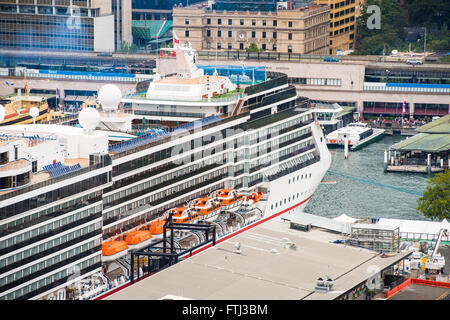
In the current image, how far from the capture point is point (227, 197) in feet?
169

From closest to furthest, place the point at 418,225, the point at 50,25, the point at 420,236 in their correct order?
1. the point at 420,236
2. the point at 418,225
3. the point at 50,25

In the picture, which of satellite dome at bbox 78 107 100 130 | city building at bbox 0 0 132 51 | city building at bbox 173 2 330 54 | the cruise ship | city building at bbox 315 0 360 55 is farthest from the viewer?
city building at bbox 315 0 360 55

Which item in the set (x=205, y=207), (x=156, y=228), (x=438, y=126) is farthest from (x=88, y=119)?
(x=438, y=126)

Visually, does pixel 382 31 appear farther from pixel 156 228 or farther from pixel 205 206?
pixel 156 228

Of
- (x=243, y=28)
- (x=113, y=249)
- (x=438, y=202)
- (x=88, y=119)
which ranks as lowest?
(x=438, y=202)

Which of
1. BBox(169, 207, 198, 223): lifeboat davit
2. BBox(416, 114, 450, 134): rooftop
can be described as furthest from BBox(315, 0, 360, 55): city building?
BBox(169, 207, 198, 223): lifeboat davit

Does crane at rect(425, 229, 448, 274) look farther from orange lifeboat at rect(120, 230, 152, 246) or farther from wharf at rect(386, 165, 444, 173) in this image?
wharf at rect(386, 165, 444, 173)

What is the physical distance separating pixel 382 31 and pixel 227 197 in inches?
2806

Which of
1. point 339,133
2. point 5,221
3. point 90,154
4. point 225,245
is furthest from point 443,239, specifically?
point 339,133

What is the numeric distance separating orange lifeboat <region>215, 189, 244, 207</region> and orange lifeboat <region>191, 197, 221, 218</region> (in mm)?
778

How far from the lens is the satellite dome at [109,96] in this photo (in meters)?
50.5

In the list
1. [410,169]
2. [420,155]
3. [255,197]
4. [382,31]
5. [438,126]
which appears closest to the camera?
[255,197]

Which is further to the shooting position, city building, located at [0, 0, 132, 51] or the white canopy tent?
city building, located at [0, 0, 132, 51]

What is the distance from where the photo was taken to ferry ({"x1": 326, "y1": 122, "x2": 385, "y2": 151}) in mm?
84938
